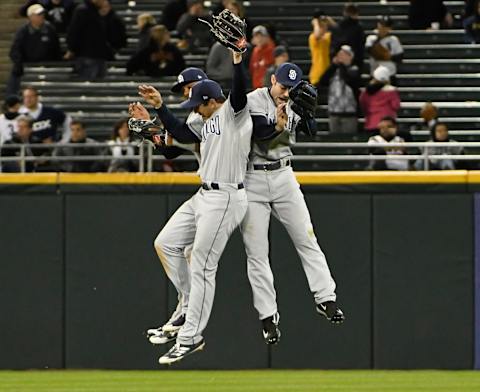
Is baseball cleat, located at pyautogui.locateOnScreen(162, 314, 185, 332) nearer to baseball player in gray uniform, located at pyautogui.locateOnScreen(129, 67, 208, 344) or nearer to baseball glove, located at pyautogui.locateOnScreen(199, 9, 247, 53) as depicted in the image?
baseball player in gray uniform, located at pyautogui.locateOnScreen(129, 67, 208, 344)

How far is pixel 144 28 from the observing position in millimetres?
21188

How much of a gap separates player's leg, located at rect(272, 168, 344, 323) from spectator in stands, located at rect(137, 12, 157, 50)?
26.1 feet

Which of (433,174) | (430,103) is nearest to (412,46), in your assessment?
(430,103)

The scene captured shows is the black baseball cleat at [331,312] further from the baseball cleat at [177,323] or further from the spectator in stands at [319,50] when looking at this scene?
the spectator in stands at [319,50]

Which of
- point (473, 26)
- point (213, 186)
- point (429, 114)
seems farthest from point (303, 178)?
point (473, 26)

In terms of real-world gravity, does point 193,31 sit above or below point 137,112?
above

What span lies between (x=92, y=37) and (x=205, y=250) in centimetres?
852

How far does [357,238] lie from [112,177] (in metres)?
2.57

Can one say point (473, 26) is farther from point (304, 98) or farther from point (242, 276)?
point (304, 98)

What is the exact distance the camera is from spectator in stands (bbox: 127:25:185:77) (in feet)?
66.5

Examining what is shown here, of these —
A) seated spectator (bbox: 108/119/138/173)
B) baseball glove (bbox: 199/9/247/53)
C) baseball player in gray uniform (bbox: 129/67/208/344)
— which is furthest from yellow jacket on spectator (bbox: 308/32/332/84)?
baseball glove (bbox: 199/9/247/53)

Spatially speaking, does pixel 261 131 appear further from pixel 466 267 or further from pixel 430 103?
pixel 430 103

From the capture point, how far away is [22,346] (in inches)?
641

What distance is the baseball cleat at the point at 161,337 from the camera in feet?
43.5
